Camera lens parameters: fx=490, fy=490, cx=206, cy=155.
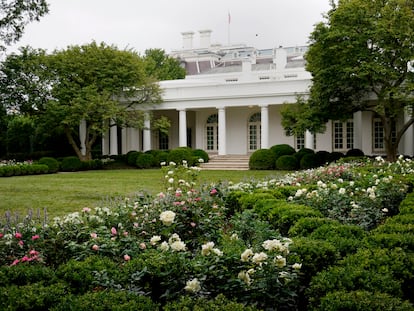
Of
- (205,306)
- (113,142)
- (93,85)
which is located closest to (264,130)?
(93,85)

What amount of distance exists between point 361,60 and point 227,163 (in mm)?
8409

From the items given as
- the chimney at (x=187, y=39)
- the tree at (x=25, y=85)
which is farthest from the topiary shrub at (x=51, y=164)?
the chimney at (x=187, y=39)

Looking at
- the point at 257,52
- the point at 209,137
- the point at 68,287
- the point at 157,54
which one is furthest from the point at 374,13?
the point at 157,54

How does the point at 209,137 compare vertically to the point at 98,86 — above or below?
below

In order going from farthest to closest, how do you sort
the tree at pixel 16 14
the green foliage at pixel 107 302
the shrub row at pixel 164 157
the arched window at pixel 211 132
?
the arched window at pixel 211 132 → the shrub row at pixel 164 157 → the tree at pixel 16 14 → the green foliage at pixel 107 302

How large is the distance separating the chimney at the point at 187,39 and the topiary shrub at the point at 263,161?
32.3 metres

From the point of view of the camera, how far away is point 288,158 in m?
22.2

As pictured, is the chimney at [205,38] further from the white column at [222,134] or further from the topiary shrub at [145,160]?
the topiary shrub at [145,160]

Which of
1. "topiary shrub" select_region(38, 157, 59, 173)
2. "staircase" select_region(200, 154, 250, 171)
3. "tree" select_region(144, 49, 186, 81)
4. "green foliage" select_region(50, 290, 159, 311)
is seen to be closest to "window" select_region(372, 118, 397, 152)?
"staircase" select_region(200, 154, 250, 171)

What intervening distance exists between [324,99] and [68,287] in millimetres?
18709

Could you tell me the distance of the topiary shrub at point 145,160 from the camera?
2567 centimetres

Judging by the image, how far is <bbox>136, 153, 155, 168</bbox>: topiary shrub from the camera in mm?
25672

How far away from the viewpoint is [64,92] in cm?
2567

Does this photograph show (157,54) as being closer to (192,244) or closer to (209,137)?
(209,137)
